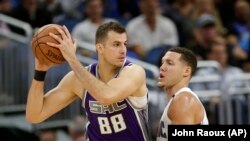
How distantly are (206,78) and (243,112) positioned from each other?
67cm

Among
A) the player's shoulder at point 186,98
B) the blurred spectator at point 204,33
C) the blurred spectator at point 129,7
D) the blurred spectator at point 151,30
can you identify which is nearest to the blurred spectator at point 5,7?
the blurred spectator at point 151,30

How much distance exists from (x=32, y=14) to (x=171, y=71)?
5536 millimetres

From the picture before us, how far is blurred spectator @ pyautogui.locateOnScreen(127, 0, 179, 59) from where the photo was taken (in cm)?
1252

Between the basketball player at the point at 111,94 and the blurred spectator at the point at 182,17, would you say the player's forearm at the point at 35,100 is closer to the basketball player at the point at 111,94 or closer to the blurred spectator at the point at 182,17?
the basketball player at the point at 111,94

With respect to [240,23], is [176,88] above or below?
above

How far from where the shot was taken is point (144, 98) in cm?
744

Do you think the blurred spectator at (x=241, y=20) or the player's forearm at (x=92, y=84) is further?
the blurred spectator at (x=241, y=20)

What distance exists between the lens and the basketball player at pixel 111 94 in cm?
714

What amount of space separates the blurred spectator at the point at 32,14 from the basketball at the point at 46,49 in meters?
4.89

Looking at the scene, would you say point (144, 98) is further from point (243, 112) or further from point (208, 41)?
point (208, 41)

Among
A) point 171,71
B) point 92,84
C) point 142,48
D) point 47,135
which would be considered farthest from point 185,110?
point 142,48

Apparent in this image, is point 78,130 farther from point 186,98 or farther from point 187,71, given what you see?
point 186,98

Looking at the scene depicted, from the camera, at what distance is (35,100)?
7.49 meters

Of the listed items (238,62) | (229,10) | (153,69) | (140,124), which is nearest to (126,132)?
(140,124)
